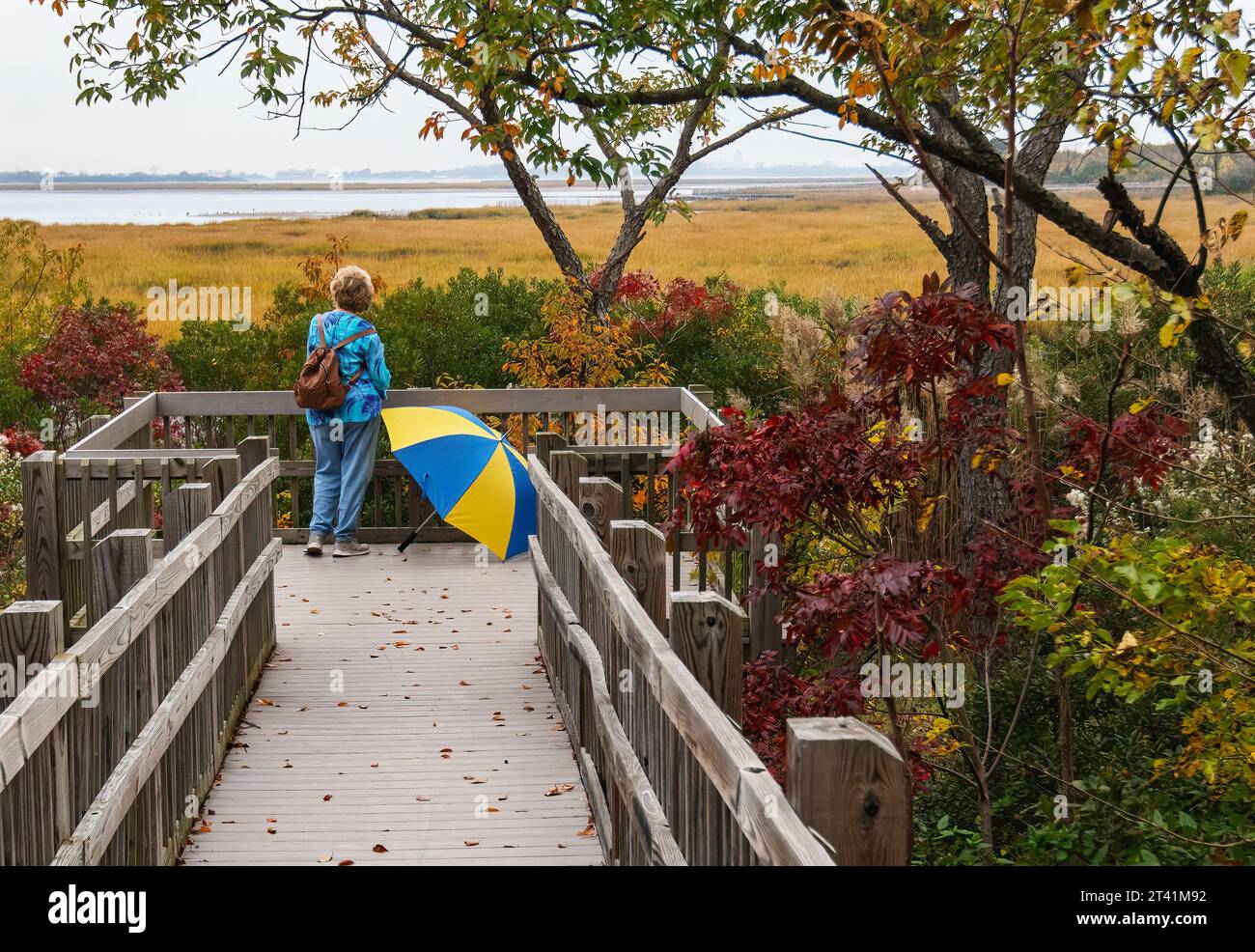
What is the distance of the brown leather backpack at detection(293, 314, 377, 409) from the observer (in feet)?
29.2

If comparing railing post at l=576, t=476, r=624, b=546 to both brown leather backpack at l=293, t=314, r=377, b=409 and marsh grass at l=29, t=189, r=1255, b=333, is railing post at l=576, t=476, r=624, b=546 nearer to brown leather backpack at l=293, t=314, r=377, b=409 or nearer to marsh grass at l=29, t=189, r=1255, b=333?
brown leather backpack at l=293, t=314, r=377, b=409

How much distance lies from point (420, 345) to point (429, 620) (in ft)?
35.8

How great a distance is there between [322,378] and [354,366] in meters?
0.26

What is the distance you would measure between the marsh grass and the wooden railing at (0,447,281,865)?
986 inches

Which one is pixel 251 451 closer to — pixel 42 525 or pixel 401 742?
pixel 42 525

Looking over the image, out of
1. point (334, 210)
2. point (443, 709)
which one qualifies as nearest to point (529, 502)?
point (443, 709)

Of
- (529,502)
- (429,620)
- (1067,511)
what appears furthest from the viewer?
(529,502)

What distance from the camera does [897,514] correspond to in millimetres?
10180

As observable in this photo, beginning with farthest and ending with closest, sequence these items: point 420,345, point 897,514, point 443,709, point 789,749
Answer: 1. point 420,345
2. point 897,514
3. point 443,709
4. point 789,749

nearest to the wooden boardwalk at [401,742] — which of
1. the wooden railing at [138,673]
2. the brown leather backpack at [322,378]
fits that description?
the wooden railing at [138,673]

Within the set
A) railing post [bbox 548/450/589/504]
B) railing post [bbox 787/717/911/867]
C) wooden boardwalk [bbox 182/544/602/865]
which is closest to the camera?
railing post [bbox 787/717/911/867]

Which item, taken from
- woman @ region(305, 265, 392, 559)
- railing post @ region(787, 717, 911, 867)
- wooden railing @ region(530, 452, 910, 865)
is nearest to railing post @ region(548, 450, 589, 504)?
wooden railing @ region(530, 452, 910, 865)

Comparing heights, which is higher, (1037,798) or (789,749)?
(789,749)
